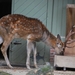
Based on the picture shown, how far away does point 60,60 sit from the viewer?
24.5 feet

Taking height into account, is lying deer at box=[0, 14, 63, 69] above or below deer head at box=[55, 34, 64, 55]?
above

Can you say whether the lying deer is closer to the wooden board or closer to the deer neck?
the deer neck

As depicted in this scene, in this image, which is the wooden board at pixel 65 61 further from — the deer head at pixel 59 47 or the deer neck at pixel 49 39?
the deer neck at pixel 49 39

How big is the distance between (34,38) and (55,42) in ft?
1.89

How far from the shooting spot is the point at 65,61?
7469mm

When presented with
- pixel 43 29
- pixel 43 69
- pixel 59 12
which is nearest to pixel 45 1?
pixel 59 12

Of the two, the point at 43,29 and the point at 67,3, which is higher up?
the point at 67,3

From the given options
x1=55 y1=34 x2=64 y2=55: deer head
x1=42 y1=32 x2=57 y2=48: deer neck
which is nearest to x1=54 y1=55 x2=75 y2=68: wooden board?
x1=55 y1=34 x2=64 y2=55: deer head

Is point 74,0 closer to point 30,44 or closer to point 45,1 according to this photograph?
point 45,1

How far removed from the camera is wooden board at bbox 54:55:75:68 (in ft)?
24.4

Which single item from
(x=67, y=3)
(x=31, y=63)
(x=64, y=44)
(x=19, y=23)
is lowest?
(x=31, y=63)

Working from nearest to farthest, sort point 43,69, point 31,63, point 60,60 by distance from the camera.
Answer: point 43,69 → point 60,60 → point 31,63

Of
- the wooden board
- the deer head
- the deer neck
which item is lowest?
the wooden board

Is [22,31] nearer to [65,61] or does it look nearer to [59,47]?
[59,47]
